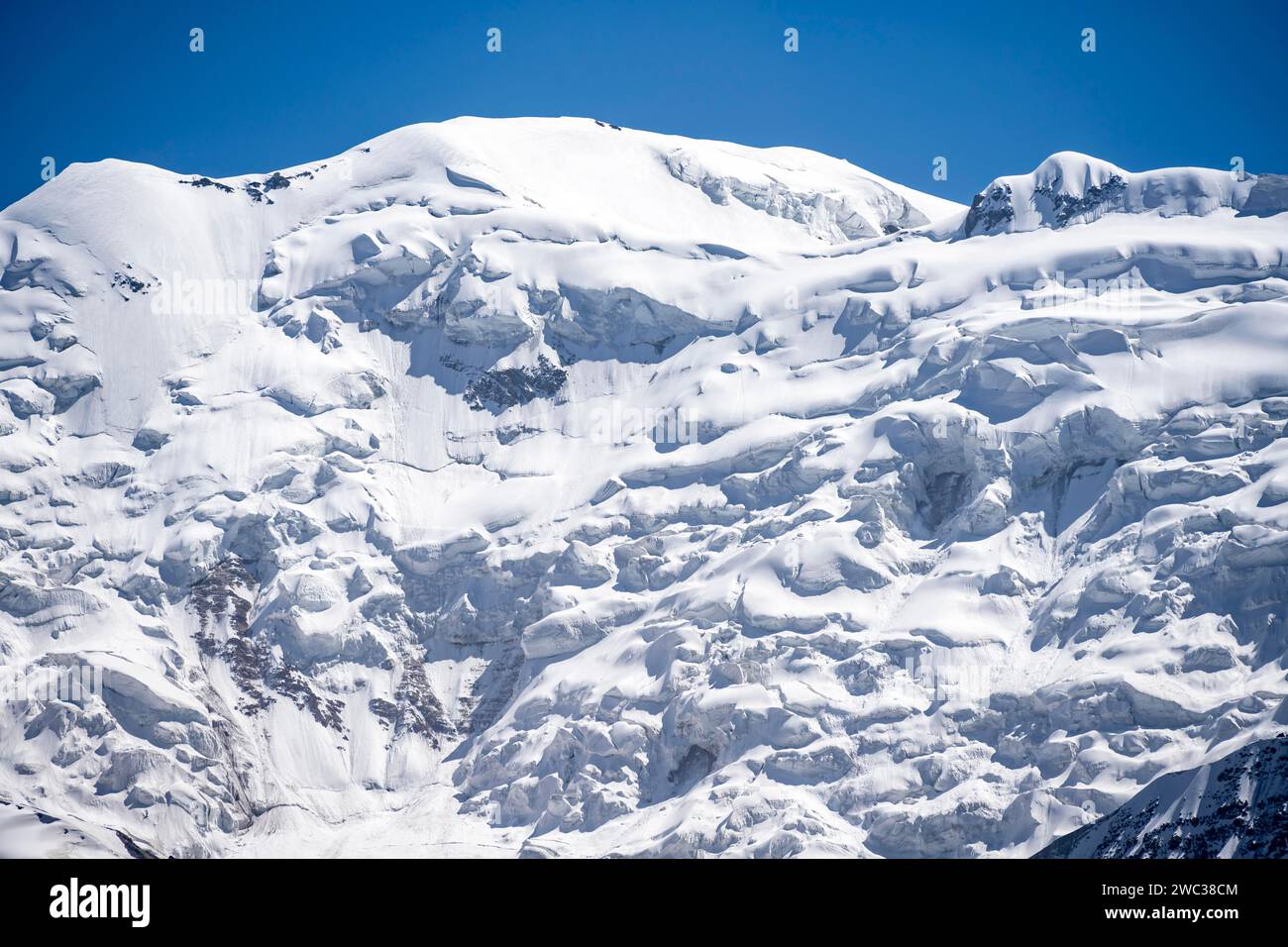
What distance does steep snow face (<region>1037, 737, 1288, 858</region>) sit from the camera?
146 m

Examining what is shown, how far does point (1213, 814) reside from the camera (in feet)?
498

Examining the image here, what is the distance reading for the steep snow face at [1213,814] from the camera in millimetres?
146500
